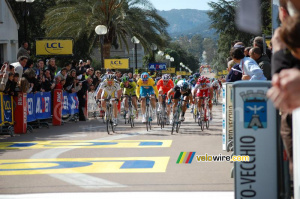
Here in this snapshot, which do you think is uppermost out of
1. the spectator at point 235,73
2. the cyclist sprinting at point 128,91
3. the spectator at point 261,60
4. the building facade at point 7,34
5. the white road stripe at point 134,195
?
the building facade at point 7,34

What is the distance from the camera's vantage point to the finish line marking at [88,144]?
530 inches

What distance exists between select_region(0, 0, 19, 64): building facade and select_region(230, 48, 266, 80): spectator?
25673mm

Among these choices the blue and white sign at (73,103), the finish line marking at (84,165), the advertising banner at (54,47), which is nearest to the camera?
the finish line marking at (84,165)

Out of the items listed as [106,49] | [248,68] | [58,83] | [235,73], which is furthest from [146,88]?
[106,49]

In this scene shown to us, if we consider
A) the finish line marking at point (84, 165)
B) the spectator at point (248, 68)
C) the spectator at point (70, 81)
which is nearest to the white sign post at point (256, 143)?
the spectator at point (248, 68)

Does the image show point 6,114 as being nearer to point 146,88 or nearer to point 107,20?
point 146,88

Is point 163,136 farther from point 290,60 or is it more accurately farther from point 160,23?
point 160,23

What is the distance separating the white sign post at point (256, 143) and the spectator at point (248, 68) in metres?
3.53

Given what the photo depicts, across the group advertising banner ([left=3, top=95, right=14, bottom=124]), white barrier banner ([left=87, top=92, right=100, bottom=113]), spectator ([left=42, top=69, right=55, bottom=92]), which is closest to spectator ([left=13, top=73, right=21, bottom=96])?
advertising banner ([left=3, top=95, right=14, bottom=124])

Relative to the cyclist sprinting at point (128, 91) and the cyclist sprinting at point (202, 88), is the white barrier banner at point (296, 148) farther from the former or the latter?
the cyclist sprinting at point (128, 91)

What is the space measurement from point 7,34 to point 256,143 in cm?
3107

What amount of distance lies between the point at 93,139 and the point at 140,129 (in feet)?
11.7

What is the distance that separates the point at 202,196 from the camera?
7.16 metres

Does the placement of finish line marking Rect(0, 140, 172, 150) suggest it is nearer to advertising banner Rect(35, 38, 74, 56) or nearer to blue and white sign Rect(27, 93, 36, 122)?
blue and white sign Rect(27, 93, 36, 122)
